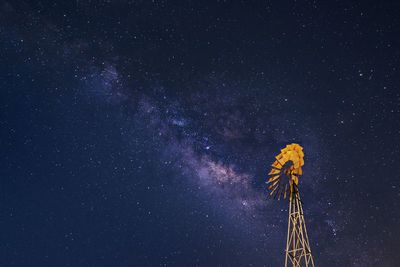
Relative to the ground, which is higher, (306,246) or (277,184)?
(277,184)

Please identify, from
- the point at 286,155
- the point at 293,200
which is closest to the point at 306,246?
the point at 293,200

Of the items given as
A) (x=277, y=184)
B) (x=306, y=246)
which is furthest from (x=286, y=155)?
(x=306, y=246)

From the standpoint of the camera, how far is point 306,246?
15266 millimetres

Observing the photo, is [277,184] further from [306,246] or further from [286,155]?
[306,246]

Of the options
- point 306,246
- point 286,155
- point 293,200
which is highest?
point 286,155

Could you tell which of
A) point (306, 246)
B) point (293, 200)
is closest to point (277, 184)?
point (293, 200)

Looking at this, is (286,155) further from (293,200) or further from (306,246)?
(306,246)

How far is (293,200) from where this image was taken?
15789 millimetres

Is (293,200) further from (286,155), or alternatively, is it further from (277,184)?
(286,155)

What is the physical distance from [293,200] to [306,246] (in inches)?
75.2

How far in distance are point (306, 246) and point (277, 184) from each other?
275 centimetres

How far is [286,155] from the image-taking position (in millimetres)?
A: 15508

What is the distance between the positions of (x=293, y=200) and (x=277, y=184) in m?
1.00

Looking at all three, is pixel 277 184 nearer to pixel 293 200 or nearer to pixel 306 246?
pixel 293 200
